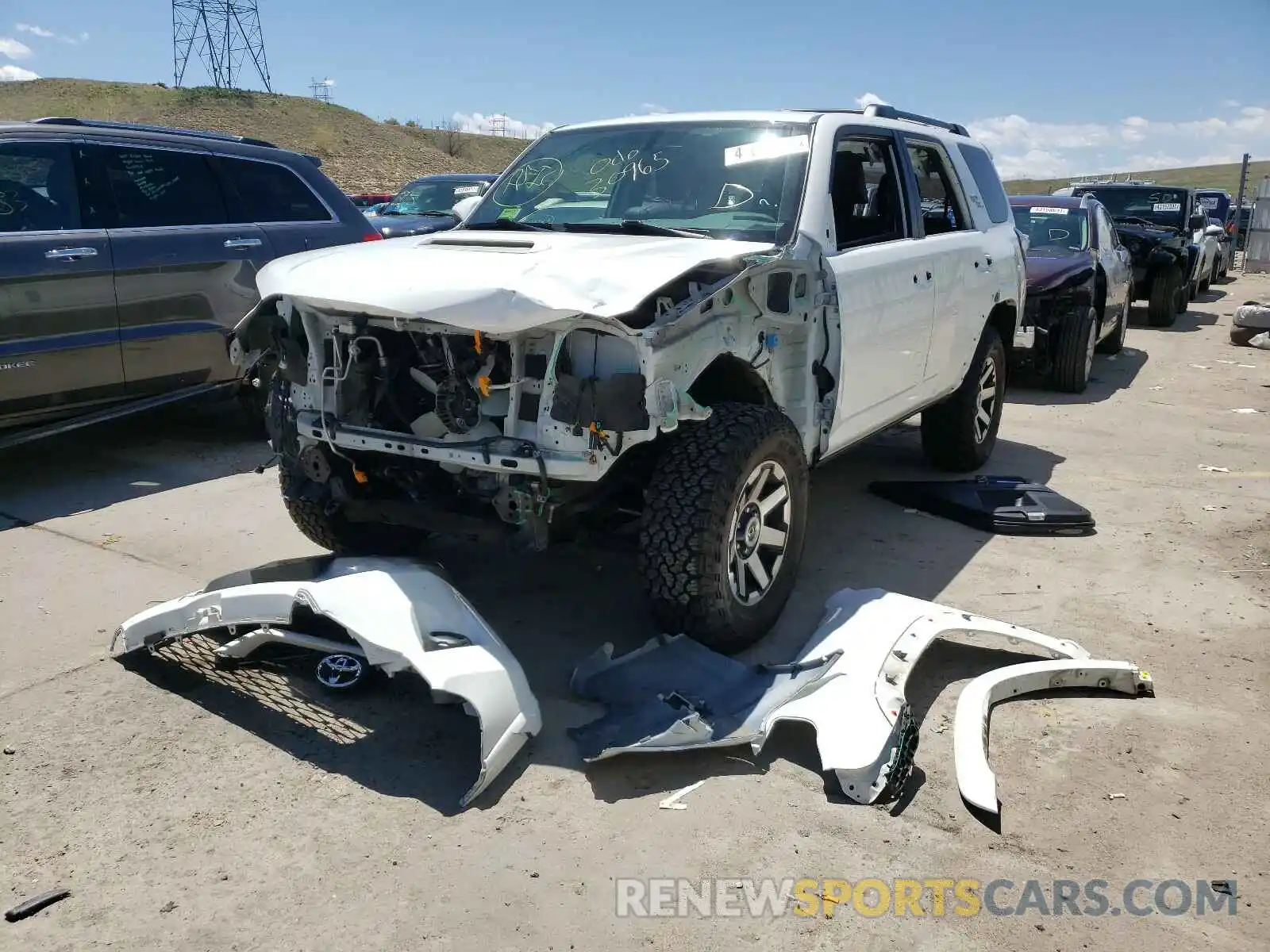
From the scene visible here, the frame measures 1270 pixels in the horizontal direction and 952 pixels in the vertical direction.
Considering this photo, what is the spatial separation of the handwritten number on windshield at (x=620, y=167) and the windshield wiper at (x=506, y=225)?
1.07ft

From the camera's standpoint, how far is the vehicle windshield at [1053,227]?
10195mm

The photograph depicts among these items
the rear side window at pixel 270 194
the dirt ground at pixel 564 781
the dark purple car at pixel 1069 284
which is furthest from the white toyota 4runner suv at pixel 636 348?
the dark purple car at pixel 1069 284

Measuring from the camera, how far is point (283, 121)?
178 ft

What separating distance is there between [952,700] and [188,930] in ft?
7.75

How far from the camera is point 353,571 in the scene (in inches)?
136

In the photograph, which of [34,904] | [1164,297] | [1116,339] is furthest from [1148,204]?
[34,904]

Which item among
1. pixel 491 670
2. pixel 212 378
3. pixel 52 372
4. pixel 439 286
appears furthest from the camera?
pixel 212 378

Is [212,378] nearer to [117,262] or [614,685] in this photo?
[117,262]

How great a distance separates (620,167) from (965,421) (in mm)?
2663

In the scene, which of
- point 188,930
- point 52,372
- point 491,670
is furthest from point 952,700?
point 52,372

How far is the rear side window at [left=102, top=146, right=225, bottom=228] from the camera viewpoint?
596 centimetres

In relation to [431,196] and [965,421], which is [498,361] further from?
[431,196]

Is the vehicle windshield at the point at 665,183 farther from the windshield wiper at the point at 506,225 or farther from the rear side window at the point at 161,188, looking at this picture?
the rear side window at the point at 161,188

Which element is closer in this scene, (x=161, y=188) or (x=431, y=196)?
(x=161, y=188)
